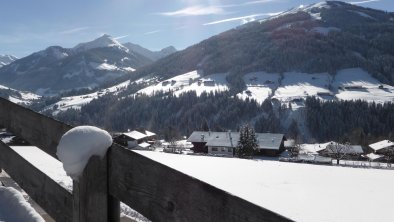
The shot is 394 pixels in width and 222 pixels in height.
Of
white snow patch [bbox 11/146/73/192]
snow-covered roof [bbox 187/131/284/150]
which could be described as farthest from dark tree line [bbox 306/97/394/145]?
white snow patch [bbox 11/146/73/192]

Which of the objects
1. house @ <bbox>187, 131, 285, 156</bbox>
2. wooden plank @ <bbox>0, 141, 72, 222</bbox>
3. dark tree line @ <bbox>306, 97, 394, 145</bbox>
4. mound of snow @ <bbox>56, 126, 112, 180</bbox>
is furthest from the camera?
dark tree line @ <bbox>306, 97, 394, 145</bbox>

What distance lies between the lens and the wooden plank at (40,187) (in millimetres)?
2664

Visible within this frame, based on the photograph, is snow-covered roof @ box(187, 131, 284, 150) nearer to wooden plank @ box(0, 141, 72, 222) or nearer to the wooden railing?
wooden plank @ box(0, 141, 72, 222)

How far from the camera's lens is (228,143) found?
6225 cm

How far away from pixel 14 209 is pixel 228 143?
59274 millimetres

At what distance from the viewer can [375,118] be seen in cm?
12862

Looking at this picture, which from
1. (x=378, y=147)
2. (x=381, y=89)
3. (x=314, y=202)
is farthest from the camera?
(x=381, y=89)

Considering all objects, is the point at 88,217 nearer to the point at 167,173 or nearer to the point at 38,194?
the point at 167,173

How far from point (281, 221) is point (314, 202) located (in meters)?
14.2

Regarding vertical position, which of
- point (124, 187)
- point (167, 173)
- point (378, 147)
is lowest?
point (378, 147)

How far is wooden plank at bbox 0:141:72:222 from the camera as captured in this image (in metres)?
2.66

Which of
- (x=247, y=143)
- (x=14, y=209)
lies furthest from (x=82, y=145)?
(x=247, y=143)

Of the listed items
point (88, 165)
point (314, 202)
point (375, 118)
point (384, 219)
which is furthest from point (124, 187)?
point (375, 118)

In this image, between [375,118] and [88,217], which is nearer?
[88,217]
